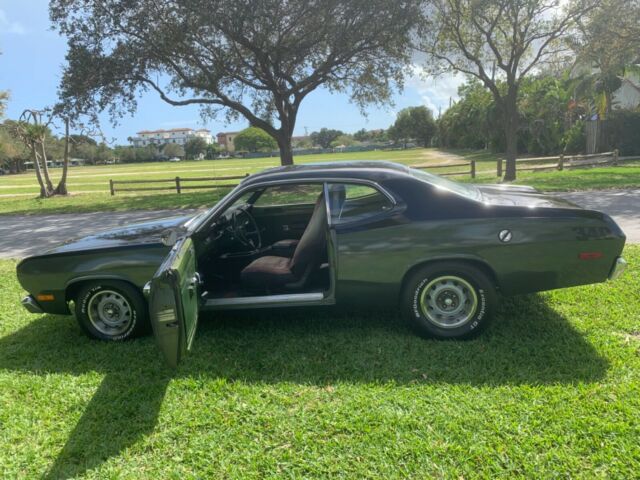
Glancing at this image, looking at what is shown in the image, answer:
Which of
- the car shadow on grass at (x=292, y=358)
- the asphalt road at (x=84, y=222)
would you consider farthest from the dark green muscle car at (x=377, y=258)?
the asphalt road at (x=84, y=222)

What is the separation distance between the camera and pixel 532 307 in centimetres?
464

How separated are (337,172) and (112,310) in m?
2.38

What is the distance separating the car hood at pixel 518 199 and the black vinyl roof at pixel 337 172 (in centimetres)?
81

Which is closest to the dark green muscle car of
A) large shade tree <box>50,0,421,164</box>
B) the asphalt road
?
the asphalt road

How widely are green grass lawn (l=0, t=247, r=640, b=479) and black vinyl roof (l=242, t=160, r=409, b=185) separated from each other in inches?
54.4

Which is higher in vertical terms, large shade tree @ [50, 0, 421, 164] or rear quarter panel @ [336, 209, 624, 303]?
large shade tree @ [50, 0, 421, 164]

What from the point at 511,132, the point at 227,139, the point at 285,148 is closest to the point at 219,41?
the point at 285,148

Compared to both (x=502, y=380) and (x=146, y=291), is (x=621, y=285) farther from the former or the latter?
(x=146, y=291)

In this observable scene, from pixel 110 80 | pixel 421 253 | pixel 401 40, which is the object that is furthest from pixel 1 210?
pixel 421 253

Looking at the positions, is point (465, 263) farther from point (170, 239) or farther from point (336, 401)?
point (170, 239)

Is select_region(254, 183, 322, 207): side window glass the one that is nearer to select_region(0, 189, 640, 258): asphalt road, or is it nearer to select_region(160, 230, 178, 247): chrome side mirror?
select_region(160, 230, 178, 247): chrome side mirror

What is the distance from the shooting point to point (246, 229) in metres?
4.98

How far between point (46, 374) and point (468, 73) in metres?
19.8

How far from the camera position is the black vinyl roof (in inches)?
159
